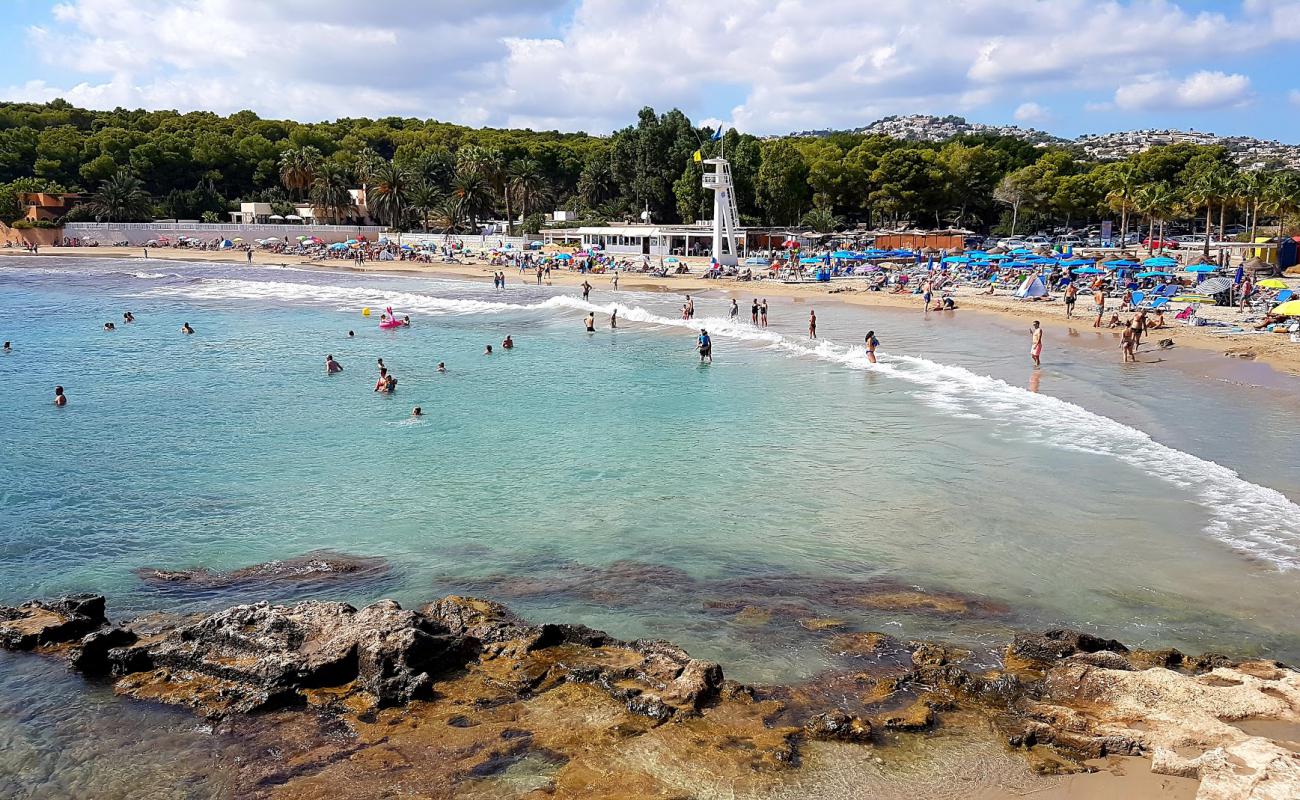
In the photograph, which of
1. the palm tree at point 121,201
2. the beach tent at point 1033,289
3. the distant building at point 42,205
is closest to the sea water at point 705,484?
the beach tent at point 1033,289

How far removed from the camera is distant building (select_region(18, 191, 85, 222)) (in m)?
85.8

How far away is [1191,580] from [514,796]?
9039mm

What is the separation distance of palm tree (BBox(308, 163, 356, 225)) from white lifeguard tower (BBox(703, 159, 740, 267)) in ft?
143

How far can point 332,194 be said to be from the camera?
288 ft

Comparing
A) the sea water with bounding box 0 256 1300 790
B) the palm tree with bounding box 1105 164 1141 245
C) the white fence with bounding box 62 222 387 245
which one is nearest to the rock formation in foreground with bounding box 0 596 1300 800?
the sea water with bounding box 0 256 1300 790

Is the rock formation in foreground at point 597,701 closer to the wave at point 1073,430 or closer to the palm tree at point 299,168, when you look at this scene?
the wave at point 1073,430

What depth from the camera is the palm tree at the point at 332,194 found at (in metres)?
87.8

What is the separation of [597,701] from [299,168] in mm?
93301

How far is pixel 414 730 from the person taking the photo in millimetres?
8023

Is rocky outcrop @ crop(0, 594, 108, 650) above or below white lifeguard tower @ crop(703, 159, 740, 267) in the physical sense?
below

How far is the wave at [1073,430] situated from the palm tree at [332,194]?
56.5 m

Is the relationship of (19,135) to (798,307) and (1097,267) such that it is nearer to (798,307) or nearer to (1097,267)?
(798,307)

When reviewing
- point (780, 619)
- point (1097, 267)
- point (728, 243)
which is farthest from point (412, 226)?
point (780, 619)

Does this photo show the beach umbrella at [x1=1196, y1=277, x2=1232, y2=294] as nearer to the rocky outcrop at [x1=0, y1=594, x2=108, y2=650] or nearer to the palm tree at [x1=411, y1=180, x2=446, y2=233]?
the rocky outcrop at [x1=0, y1=594, x2=108, y2=650]
